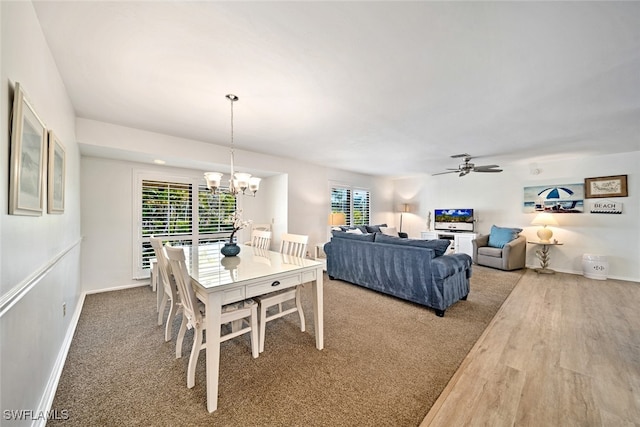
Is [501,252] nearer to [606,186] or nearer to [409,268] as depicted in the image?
[606,186]

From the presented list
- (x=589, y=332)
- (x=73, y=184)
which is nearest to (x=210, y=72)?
(x=73, y=184)

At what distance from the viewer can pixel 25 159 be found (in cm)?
126

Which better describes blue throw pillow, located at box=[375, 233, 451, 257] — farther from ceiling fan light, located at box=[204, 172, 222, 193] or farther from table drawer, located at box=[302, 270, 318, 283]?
ceiling fan light, located at box=[204, 172, 222, 193]

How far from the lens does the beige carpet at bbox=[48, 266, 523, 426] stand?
58.4 inches

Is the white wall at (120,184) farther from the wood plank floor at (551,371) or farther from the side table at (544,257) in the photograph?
the side table at (544,257)

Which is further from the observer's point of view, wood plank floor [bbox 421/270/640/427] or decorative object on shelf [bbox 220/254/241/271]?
decorative object on shelf [bbox 220/254/241/271]

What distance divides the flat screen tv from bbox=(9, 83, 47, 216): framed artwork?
742 cm

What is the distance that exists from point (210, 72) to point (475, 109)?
284 cm

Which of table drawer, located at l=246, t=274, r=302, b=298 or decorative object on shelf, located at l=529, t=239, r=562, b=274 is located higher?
table drawer, located at l=246, t=274, r=302, b=298

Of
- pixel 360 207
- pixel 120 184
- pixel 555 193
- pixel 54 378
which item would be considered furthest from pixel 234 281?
pixel 555 193

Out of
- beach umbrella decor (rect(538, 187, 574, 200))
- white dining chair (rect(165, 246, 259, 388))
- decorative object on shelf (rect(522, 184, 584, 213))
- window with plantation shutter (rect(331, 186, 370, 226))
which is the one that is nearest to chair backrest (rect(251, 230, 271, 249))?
white dining chair (rect(165, 246, 259, 388))

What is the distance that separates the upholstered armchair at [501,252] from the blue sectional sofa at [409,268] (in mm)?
2281

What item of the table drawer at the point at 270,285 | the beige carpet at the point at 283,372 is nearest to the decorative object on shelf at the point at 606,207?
the beige carpet at the point at 283,372

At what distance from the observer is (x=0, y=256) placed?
3.23 ft
